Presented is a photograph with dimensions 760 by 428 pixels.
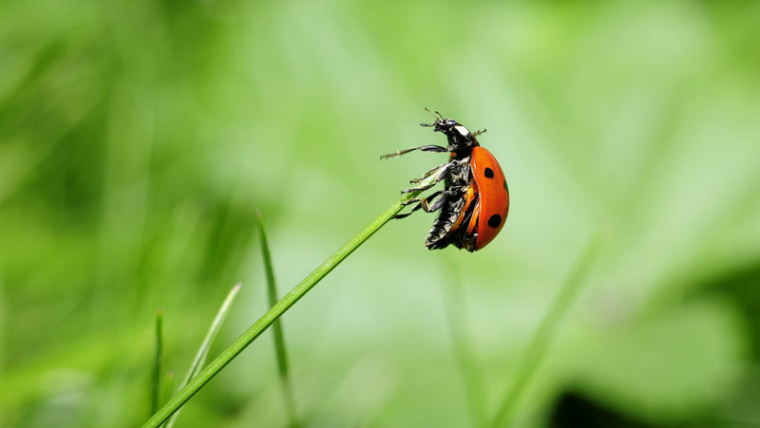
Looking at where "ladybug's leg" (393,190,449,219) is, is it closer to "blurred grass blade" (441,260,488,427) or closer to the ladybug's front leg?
the ladybug's front leg

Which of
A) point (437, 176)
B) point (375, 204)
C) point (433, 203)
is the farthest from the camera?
point (375, 204)

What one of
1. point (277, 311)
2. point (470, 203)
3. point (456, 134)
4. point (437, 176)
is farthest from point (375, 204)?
point (277, 311)

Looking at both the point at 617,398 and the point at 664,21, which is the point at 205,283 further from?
the point at 664,21

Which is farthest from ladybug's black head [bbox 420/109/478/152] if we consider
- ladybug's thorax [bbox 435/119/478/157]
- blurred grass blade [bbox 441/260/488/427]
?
→ blurred grass blade [bbox 441/260/488/427]

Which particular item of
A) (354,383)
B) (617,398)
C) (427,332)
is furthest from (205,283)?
(617,398)

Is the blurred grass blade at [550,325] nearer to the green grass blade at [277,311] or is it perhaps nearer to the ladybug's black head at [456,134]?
the ladybug's black head at [456,134]

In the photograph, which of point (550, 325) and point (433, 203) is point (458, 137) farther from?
point (550, 325)
